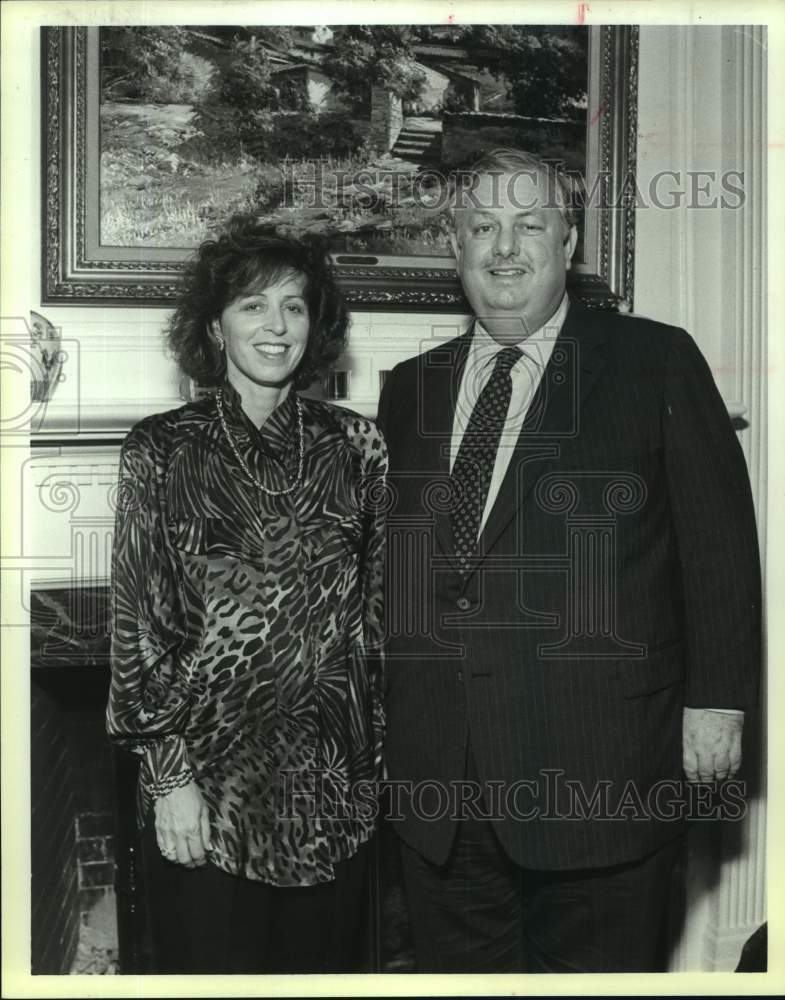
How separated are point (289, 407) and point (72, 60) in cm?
91

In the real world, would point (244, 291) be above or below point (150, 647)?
above

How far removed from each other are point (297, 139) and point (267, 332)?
1.51 ft

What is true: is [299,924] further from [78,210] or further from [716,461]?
→ [78,210]

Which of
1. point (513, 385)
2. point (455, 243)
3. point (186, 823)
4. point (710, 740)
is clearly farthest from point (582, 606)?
point (186, 823)

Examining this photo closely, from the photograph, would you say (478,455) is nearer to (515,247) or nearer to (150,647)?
(515,247)

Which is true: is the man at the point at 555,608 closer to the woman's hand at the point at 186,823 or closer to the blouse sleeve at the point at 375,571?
the blouse sleeve at the point at 375,571

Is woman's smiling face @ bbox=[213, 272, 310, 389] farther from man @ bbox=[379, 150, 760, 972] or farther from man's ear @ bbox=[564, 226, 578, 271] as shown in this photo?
man's ear @ bbox=[564, 226, 578, 271]

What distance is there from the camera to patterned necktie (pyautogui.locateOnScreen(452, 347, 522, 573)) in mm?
2129

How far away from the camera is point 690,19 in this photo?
2.25 m

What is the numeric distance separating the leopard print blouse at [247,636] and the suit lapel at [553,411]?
338 millimetres

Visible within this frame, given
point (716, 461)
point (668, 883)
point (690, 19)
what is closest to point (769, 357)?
point (716, 461)

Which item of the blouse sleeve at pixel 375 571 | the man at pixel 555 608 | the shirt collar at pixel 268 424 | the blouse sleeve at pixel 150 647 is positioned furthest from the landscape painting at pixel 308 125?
the blouse sleeve at pixel 150 647

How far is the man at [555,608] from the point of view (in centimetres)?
208

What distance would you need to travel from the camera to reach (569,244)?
2178 millimetres
